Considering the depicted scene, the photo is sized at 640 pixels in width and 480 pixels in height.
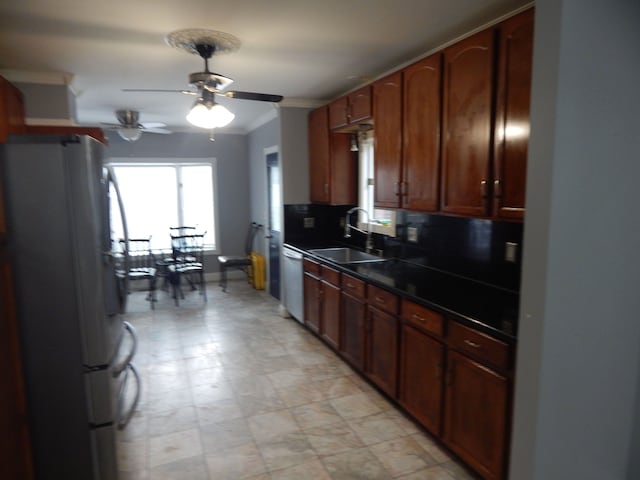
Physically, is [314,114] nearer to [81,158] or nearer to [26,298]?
[81,158]

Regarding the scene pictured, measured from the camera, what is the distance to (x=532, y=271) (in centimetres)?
143

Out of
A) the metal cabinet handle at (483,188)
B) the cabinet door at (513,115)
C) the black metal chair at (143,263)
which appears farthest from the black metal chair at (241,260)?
the cabinet door at (513,115)

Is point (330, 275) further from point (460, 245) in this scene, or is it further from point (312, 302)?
point (460, 245)

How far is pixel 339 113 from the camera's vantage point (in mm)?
3957

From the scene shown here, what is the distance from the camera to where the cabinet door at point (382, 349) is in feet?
9.04

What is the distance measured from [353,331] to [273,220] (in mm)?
2612

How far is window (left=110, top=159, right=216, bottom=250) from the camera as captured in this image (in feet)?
21.0

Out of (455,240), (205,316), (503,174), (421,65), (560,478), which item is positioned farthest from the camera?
(205,316)

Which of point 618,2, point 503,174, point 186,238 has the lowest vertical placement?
point 186,238

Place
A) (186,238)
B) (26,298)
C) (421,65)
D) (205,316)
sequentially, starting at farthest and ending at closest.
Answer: (186,238)
(205,316)
(421,65)
(26,298)

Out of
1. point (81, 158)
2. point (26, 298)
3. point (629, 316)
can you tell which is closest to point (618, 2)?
point (629, 316)

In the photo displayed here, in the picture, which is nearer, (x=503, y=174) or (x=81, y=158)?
→ (x=81, y=158)

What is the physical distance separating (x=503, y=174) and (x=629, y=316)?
86 cm

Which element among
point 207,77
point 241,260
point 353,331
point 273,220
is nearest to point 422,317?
point 353,331
